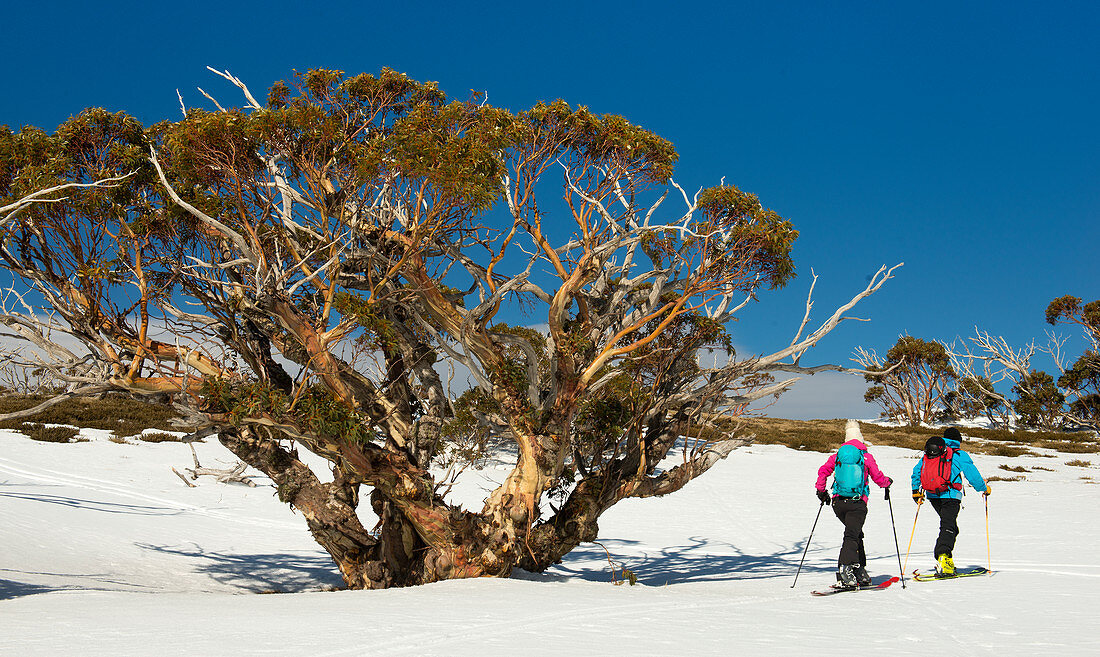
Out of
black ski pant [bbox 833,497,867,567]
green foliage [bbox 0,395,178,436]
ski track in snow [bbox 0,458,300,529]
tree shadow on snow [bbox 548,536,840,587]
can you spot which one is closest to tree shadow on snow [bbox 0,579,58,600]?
tree shadow on snow [bbox 548,536,840,587]

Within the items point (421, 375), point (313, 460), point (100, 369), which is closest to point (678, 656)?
point (421, 375)

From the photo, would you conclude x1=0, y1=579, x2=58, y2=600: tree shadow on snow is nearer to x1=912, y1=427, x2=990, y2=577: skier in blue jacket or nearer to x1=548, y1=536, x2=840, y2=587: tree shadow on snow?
x1=548, y1=536, x2=840, y2=587: tree shadow on snow

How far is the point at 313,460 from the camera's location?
27.5 metres

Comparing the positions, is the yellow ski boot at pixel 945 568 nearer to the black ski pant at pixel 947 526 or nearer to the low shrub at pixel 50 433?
the black ski pant at pixel 947 526

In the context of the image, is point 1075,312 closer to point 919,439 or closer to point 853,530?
point 919,439

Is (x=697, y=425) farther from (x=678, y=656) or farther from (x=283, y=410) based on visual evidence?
(x=678, y=656)

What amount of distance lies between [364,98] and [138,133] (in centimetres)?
315

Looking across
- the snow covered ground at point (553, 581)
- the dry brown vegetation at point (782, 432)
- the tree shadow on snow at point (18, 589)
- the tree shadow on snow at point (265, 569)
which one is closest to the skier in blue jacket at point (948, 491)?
the snow covered ground at point (553, 581)

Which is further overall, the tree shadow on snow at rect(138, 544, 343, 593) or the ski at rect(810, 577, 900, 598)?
the tree shadow on snow at rect(138, 544, 343, 593)

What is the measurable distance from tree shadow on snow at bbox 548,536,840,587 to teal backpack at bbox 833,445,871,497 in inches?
139

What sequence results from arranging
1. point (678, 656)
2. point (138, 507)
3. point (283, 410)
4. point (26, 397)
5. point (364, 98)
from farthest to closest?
point (26, 397), point (138, 507), point (364, 98), point (283, 410), point (678, 656)

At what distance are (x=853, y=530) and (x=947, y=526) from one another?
1676 millimetres

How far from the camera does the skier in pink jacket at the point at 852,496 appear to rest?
8.29 m

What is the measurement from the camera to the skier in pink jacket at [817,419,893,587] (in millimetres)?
8289
